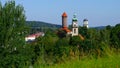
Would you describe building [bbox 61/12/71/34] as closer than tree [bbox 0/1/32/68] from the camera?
No

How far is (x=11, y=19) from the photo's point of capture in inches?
1161

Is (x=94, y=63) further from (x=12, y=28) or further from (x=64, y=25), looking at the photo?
(x=64, y=25)

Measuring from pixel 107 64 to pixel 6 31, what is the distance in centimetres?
2682

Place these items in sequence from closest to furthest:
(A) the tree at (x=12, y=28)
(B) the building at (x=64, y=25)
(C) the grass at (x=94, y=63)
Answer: (C) the grass at (x=94, y=63), (A) the tree at (x=12, y=28), (B) the building at (x=64, y=25)

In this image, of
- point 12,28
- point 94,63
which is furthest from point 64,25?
point 94,63

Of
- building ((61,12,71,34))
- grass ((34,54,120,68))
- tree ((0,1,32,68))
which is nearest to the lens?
grass ((34,54,120,68))

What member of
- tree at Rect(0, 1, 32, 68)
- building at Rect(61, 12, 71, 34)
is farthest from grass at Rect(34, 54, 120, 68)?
building at Rect(61, 12, 71, 34)

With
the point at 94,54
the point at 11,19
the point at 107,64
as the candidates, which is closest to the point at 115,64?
the point at 107,64

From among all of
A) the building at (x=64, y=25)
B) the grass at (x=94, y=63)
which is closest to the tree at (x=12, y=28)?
the grass at (x=94, y=63)

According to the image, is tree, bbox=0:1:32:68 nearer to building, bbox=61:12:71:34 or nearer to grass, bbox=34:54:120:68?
grass, bbox=34:54:120:68

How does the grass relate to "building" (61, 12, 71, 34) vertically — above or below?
above

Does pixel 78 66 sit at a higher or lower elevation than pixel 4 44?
higher

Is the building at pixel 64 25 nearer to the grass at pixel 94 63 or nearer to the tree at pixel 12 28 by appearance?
the tree at pixel 12 28

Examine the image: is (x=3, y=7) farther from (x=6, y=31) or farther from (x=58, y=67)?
(x=58, y=67)
